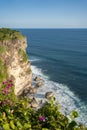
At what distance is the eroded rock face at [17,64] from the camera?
47875 millimetres

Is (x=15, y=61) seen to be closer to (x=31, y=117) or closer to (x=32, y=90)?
(x=32, y=90)

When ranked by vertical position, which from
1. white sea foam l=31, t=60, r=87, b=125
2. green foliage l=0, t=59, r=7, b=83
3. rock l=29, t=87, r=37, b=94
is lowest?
white sea foam l=31, t=60, r=87, b=125

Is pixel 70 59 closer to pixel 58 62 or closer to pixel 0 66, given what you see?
pixel 58 62

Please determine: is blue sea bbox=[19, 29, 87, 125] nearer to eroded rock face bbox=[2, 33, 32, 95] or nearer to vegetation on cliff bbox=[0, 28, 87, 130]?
eroded rock face bbox=[2, 33, 32, 95]

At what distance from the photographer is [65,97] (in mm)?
52219

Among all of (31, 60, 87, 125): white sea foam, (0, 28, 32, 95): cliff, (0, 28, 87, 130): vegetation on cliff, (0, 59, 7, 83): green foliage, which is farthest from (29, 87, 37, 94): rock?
(0, 28, 87, 130): vegetation on cliff

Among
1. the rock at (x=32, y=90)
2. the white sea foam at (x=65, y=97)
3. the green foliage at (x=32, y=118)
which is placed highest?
the green foliage at (x=32, y=118)

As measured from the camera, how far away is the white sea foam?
44513 millimetres

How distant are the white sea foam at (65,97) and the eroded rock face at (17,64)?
4.63 m

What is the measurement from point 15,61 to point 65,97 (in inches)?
557

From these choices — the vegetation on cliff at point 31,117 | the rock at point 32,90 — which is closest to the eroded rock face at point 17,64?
the rock at point 32,90

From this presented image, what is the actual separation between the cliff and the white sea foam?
4911 millimetres

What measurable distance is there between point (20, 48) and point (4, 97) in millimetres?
43497

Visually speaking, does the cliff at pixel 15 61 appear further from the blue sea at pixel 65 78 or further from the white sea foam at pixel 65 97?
the blue sea at pixel 65 78
